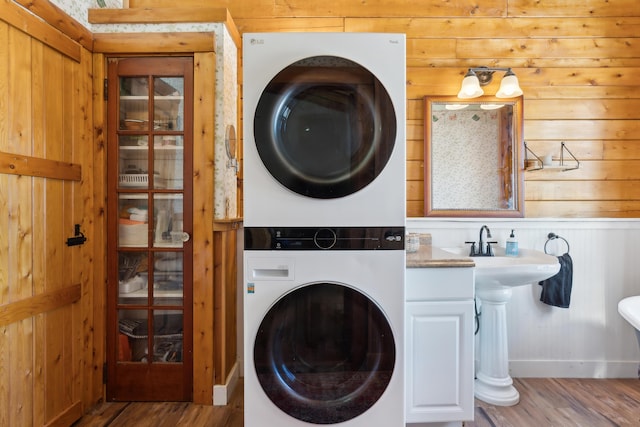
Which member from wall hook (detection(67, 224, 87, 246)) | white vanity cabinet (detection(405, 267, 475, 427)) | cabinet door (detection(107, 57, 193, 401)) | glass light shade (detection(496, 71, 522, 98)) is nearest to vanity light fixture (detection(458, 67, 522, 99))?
glass light shade (detection(496, 71, 522, 98))

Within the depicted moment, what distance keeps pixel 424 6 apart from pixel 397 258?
182 cm

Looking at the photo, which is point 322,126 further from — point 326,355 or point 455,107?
point 455,107

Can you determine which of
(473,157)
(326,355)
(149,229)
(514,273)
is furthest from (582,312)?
(149,229)

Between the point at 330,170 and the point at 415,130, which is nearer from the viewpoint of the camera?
the point at 330,170

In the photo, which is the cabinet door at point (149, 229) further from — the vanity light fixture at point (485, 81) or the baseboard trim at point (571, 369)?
the baseboard trim at point (571, 369)

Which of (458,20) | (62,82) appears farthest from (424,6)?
(62,82)

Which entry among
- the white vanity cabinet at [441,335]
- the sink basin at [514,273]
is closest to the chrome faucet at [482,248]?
the sink basin at [514,273]

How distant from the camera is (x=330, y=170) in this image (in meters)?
1.40

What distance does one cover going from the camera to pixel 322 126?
1.40 m

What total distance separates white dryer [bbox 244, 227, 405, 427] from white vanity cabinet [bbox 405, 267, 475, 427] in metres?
0.15

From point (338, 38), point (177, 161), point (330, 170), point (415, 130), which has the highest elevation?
point (338, 38)

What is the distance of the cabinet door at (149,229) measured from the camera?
6.44 feet

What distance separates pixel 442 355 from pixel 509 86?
1.65 meters

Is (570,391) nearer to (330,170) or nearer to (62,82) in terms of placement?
(330,170)
